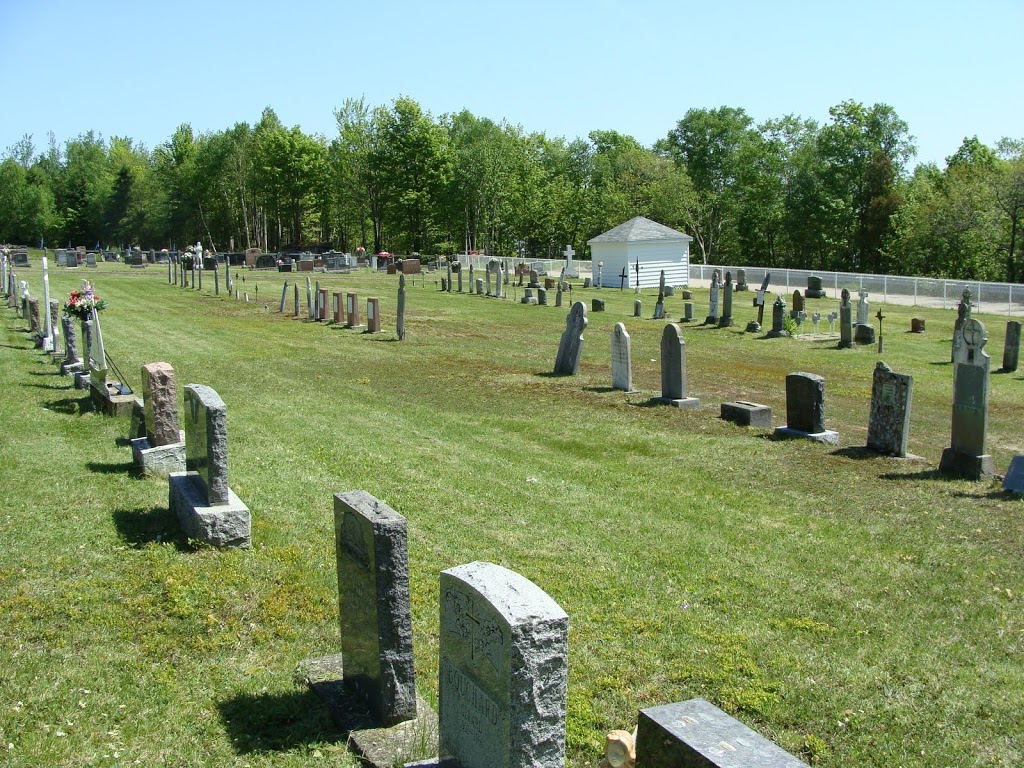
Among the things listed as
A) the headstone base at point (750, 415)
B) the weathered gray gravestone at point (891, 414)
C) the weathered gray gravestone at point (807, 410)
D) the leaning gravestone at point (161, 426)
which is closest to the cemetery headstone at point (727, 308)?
the headstone base at point (750, 415)

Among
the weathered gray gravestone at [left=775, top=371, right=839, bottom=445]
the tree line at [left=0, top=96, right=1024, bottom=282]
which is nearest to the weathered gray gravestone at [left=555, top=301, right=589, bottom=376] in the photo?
the weathered gray gravestone at [left=775, top=371, right=839, bottom=445]

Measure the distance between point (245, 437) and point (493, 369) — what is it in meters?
9.07

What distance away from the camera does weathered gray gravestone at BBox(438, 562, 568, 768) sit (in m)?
3.65

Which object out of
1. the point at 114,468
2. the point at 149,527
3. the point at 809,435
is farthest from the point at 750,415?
the point at 149,527

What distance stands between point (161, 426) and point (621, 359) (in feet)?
31.7

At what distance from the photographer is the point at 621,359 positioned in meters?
17.4

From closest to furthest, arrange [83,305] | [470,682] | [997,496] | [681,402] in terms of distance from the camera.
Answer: [470,682], [997,496], [83,305], [681,402]

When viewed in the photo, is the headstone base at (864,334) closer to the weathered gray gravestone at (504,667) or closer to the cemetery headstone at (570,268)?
the cemetery headstone at (570,268)

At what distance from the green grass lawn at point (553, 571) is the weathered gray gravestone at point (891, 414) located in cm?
47

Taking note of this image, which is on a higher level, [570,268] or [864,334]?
[570,268]

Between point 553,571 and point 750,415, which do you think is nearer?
point 553,571

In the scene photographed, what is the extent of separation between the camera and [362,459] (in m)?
11.0

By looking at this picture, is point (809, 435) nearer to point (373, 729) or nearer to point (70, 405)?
point (373, 729)

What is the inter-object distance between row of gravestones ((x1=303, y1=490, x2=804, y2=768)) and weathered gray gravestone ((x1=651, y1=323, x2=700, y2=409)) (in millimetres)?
11151
